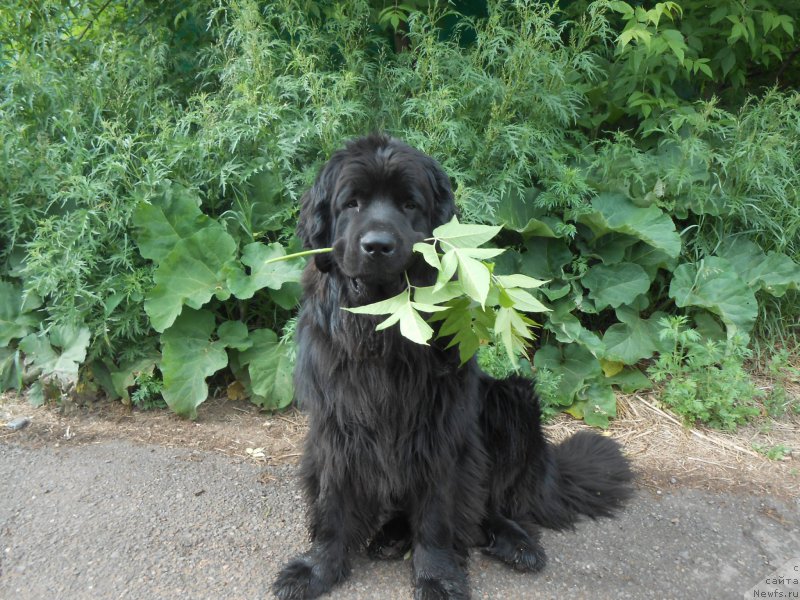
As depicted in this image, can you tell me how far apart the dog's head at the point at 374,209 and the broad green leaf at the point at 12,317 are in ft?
8.36

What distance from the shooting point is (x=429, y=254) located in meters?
1.88

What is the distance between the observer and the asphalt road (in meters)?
2.27

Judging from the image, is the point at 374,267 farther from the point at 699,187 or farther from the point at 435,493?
the point at 699,187

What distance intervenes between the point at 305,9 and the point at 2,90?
7.25ft

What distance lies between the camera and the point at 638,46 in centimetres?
393

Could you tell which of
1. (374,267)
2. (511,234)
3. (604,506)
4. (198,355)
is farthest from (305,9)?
(604,506)

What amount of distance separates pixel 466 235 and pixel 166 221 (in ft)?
7.78

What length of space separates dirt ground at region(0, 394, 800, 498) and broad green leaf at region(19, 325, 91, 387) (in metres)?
0.24

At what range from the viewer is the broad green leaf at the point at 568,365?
3709mm

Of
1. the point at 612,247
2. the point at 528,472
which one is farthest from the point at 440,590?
the point at 612,247

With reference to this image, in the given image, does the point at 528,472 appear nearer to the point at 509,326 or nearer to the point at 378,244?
the point at 509,326

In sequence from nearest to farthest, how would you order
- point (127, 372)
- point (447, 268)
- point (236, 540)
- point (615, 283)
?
point (447, 268), point (236, 540), point (127, 372), point (615, 283)

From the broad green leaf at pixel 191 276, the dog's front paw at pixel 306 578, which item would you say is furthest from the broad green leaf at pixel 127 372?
the dog's front paw at pixel 306 578

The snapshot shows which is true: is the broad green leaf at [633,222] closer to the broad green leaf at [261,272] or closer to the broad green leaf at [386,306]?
the broad green leaf at [261,272]
